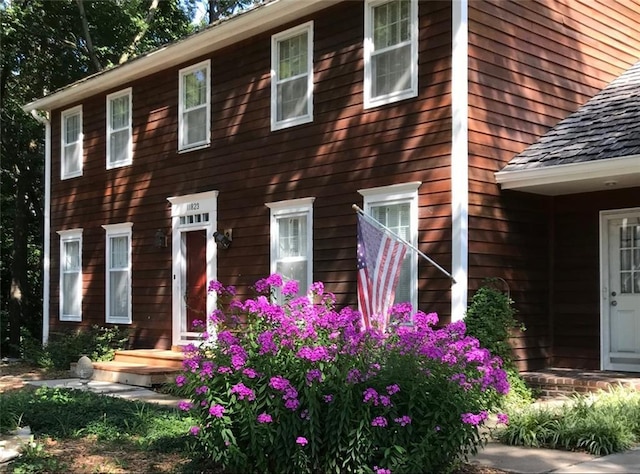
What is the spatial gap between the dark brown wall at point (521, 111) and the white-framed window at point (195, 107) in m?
4.98

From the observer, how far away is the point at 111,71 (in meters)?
13.4

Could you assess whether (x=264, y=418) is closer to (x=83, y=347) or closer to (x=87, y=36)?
(x=83, y=347)

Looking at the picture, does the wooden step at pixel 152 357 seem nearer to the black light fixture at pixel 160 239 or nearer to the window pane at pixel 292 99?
the black light fixture at pixel 160 239


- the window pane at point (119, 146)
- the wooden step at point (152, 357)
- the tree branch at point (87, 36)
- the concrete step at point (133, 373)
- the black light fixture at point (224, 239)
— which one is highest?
the tree branch at point (87, 36)

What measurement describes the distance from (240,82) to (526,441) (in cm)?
736

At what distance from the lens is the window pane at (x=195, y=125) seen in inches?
479

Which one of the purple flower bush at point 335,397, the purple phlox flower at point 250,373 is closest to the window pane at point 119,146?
the purple flower bush at point 335,397

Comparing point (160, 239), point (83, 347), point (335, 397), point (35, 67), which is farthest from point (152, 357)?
point (35, 67)

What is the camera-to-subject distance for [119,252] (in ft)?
45.8

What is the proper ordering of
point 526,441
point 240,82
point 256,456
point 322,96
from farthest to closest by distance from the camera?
point 240,82
point 322,96
point 526,441
point 256,456

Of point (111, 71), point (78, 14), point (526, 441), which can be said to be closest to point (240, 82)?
point (111, 71)

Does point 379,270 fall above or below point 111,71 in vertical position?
below

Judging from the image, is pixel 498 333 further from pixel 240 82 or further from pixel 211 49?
pixel 211 49

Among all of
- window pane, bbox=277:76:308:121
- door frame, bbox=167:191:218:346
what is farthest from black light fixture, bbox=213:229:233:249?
window pane, bbox=277:76:308:121
